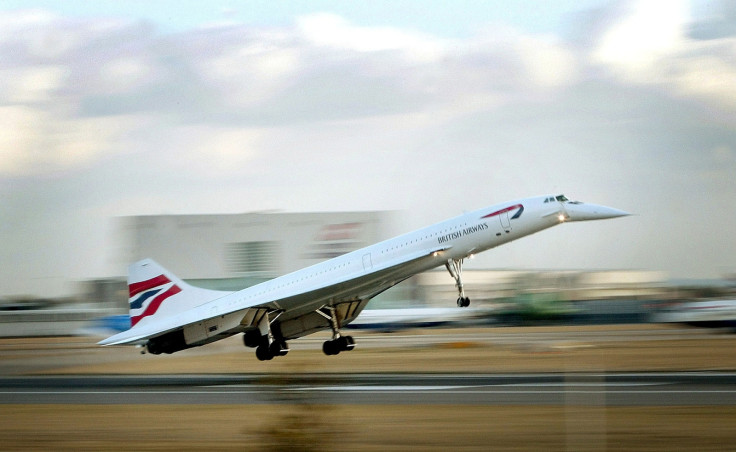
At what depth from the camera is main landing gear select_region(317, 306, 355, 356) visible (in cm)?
2595

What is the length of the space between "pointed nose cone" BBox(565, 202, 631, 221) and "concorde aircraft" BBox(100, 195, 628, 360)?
1.1 inches

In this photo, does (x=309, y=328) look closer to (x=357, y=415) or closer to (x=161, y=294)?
(x=161, y=294)

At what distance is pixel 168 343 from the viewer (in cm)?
2614

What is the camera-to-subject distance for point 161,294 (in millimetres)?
26531

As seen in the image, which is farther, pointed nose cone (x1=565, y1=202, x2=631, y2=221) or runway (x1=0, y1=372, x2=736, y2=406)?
pointed nose cone (x1=565, y1=202, x2=631, y2=221)

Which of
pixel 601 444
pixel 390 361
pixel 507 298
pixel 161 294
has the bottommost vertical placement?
pixel 601 444

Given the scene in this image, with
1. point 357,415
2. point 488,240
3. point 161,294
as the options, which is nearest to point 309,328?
point 161,294

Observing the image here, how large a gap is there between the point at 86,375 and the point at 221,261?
29.5 metres

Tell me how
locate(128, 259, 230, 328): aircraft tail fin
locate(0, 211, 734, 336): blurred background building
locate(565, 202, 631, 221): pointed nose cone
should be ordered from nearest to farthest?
locate(565, 202, 631, 221): pointed nose cone < locate(128, 259, 230, 328): aircraft tail fin < locate(0, 211, 734, 336): blurred background building

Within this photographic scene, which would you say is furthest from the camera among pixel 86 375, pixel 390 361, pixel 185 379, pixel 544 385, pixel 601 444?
pixel 390 361

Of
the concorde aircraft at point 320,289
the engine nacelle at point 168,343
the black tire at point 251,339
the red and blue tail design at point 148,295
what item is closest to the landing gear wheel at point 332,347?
the concorde aircraft at point 320,289

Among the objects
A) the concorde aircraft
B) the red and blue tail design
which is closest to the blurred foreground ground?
the concorde aircraft

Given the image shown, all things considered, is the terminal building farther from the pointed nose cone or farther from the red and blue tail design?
the pointed nose cone

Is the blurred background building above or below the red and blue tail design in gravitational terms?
Result: above
